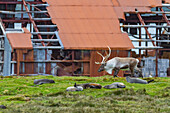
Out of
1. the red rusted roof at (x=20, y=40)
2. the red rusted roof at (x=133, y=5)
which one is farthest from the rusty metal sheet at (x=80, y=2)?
the red rusted roof at (x=20, y=40)

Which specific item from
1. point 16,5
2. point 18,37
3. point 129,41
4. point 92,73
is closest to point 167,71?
point 129,41

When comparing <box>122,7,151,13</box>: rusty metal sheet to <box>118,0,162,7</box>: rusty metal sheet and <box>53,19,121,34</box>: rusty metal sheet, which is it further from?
<box>53,19,121,34</box>: rusty metal sheet

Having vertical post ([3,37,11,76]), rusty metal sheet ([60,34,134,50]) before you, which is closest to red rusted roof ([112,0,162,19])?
rusty metal sheet ([60,34,134,50])

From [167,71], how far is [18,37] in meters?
18.1

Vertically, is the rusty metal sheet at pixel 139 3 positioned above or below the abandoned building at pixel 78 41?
above

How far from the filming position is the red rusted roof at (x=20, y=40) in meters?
45.8

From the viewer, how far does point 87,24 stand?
4803cm

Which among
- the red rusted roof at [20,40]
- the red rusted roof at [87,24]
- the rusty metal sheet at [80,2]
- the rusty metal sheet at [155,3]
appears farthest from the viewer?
the rusty metal sheet at [155,3]

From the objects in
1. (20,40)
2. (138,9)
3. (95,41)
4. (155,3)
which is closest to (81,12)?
(95,41)

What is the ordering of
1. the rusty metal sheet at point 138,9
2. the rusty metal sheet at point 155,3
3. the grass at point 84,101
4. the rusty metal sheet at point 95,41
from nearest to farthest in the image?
1. the grass at point 84,101
2. the rusty metal sheet at point 95,41
3. the rusty metal sheet at point 138,9
4. the rusty metal sheet at point 155,3

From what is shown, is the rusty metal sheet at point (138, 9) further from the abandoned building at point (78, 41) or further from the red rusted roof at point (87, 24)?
the red rusted roof at point (87, 24)

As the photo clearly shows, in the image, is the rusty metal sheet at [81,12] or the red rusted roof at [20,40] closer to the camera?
the red rusted roof at [20,40]

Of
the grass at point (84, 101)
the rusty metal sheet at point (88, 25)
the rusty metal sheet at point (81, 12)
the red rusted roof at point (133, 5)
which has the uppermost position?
the red rusted roof at point (133, 5)

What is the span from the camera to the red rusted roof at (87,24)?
46.3m
